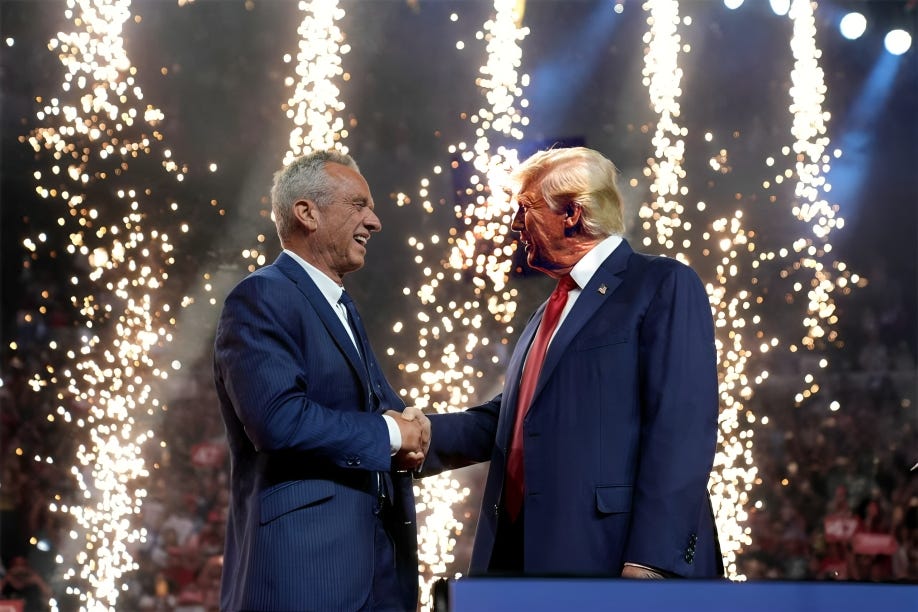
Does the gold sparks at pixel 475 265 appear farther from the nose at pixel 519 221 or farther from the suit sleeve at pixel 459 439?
the nose at pixel 519 221

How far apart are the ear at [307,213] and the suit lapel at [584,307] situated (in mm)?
653

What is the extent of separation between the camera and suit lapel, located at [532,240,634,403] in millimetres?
2256

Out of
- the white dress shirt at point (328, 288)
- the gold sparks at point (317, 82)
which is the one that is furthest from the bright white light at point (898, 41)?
the white dress shirt at point (328, 288)

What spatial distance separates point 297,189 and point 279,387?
61cm

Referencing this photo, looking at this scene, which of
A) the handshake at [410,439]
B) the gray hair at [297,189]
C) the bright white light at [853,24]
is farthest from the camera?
the bright white light at [853,24]

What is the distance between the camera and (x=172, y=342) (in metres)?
6.70

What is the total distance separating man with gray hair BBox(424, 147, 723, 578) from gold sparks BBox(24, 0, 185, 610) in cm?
459

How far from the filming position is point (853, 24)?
6914 mm

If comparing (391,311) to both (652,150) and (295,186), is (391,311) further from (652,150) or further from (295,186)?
(295,186)

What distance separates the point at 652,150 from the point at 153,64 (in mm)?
3674

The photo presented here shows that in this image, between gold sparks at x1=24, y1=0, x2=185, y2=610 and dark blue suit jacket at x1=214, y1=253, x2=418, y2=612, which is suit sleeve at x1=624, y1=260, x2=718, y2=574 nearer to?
dark blue suit jacket at x1=214, y1=253, x2=418, y2=612

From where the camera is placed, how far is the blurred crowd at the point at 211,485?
243 inches

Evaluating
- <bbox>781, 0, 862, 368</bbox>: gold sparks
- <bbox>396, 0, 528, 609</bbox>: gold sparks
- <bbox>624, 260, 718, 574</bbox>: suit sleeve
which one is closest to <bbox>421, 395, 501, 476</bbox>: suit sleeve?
<bbox>624, 260, 718, 574</bbox>: suit sleeve

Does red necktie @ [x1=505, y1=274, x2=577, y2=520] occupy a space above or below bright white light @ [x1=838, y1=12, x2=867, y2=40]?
below
